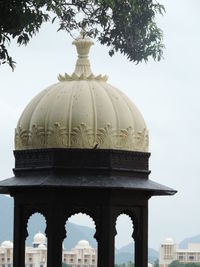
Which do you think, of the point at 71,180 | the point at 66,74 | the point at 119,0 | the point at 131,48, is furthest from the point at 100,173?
the point at 131,48

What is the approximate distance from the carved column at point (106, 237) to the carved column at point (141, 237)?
0.55m

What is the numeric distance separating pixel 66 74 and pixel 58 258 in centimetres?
243

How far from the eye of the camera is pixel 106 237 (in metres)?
14.0

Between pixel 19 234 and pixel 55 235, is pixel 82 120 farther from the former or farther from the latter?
pixel 19 234

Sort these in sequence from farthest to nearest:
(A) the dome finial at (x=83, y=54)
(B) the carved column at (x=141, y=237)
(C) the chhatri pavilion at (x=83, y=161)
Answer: (A) the dome finial at (x=83, y=54)
(B) the carved column at (x=141, y=237)
(C) the chhatri pavilion at (x=83, y=161)

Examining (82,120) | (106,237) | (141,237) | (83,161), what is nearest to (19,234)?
(106,237)

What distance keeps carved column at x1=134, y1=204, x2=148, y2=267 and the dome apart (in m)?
0.85

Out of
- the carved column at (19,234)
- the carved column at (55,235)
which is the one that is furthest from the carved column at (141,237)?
the carved column at (19,234)

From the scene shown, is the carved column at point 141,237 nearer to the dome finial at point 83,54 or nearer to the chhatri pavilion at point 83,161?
the chhatri pavilion at point 83,161

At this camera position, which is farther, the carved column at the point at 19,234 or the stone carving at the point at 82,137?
the carved column at the point at 19,234

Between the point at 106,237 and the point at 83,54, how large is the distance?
256 cm

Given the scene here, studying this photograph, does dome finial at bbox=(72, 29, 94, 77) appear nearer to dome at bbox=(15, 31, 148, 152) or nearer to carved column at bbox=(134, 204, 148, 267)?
dome at bbox=(15, 31, 148, 152)

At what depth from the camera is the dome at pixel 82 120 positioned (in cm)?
1406

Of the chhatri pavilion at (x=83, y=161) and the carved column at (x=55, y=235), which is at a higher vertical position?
the chhatri pavilion at (x=83, y=161)
